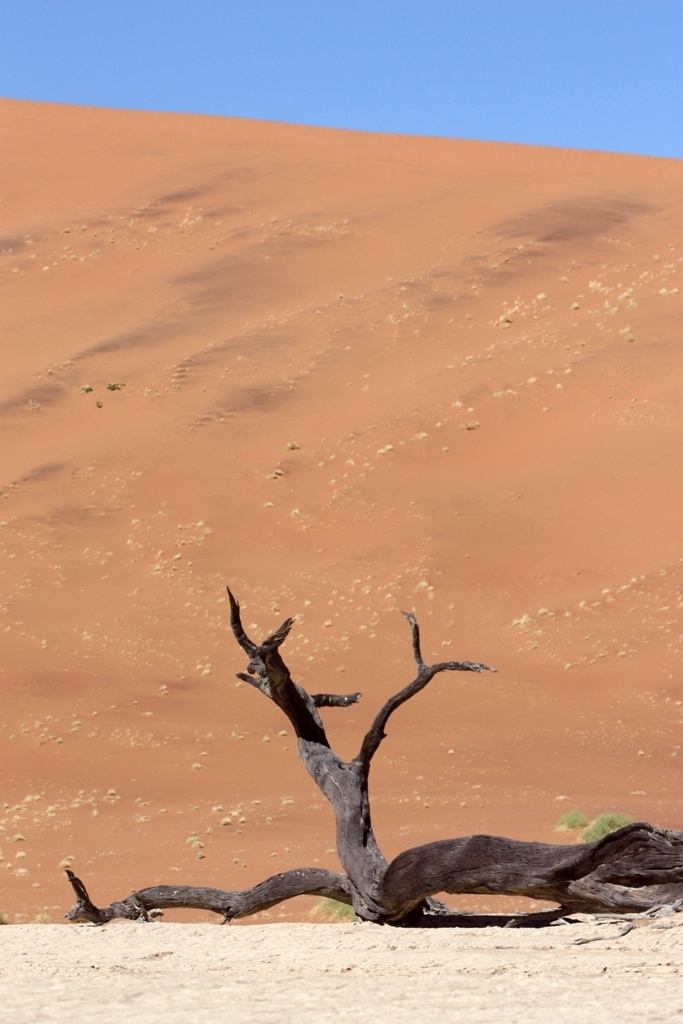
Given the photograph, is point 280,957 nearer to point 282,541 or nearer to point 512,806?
point 512,806

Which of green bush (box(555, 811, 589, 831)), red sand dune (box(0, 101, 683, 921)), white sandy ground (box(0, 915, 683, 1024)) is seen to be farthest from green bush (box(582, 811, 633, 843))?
white sandy ground (box(0, 915, 683, 1024))

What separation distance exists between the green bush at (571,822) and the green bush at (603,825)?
177 millimetres

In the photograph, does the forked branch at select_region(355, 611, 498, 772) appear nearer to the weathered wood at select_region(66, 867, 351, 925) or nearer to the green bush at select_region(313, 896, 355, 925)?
the weathered wood at select_region(66, 867, 351, 925)

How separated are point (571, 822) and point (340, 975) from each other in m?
6.42

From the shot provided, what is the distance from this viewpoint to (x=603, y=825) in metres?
11.8

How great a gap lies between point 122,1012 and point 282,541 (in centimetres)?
1607

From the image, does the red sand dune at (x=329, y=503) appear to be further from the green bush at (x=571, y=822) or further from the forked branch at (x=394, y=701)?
the forked branch at (x=394, y=701)

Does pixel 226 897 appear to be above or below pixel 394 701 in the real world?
below

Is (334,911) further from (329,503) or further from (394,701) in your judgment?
(329,503)

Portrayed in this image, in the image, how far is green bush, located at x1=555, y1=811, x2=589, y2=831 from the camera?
40.4 feet

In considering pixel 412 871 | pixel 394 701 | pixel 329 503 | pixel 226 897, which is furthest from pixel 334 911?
pixel 329 503

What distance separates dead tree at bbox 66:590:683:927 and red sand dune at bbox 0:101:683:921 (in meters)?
2.87

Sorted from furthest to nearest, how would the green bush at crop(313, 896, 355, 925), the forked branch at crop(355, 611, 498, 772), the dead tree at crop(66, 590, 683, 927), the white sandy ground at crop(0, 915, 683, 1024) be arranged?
1. the green bush at crop(313, 896, 355, 925)
2. the forked branch at crop(355, 611, 498, 772)
3. the dead tree at crop(66, 590, 683, 927)
4. the white sandy ground at crop(0, 915, 683, 1024)

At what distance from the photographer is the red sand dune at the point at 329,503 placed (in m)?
14.6
